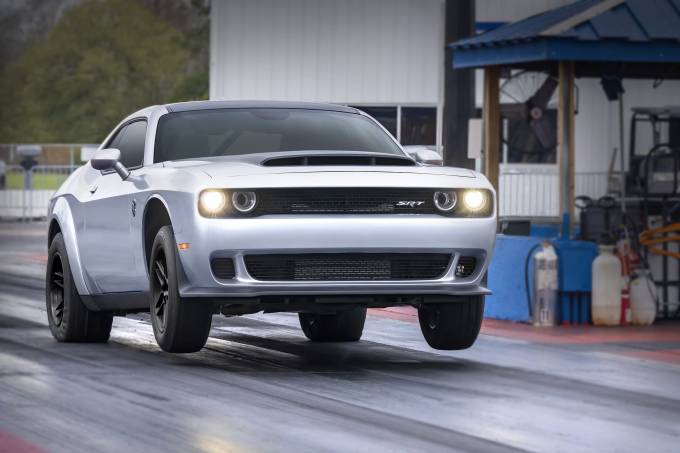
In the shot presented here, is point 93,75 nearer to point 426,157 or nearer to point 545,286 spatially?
point 545,286

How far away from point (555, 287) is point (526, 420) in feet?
21.3

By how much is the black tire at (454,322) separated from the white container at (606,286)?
12.4 feet

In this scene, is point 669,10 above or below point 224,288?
above

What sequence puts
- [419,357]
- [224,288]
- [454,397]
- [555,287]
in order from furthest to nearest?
[555,287], [419,357], [224,288], [454,397]

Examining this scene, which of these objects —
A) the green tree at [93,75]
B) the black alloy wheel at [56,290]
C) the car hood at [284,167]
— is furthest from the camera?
the green tree at [93,75]

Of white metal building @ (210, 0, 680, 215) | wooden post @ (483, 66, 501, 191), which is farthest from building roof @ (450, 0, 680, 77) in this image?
white metal building @ (210, 0, 680, 215)

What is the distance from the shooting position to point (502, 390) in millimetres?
10031

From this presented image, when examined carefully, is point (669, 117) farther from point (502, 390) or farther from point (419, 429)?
point (419, 429)

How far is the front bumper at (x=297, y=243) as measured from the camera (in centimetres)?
1025

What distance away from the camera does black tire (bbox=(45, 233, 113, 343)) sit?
12.4 meters

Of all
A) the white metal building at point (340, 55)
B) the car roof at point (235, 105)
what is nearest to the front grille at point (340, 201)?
the car roof at point (235, 105)

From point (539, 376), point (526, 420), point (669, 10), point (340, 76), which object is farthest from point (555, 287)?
point (340, 76)

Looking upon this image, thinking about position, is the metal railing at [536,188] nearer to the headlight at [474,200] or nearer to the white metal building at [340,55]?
the white metal building at [340,55]

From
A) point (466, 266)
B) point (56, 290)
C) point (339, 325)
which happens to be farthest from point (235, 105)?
point (466, 266)
